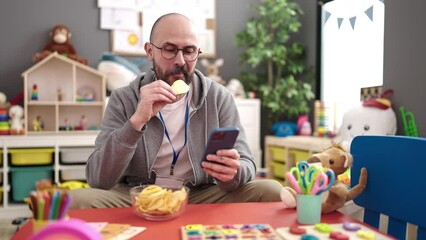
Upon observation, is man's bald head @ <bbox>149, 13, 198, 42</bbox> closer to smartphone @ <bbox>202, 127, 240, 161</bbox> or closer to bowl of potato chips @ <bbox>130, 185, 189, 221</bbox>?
smartphone @ <bbox>202, 127, 240, 161</bbox>

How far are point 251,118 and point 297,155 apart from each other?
0.63 m

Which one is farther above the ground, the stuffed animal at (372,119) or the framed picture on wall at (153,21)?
the framed picture on wall at (153,21)

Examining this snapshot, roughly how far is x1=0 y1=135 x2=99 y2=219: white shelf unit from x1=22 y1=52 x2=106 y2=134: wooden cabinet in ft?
0.62

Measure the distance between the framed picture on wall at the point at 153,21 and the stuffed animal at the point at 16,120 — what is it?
1.00m

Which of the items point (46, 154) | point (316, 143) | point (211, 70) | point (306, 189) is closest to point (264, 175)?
point (316, 143)

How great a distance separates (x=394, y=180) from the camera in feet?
3.42

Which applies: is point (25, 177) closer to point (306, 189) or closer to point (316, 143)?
point (316, 143)

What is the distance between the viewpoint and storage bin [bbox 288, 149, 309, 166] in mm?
3238

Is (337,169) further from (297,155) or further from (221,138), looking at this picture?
(297,155)

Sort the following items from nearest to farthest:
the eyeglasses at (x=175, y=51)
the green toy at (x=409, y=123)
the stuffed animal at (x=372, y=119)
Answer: the eyeglasses at (x=175, y=51)
the green toy at (x=409, y=123)
the stuffed animal at (x=372, y=119)

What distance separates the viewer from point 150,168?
5.03ft

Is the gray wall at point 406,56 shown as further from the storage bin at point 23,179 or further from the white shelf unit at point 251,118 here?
the storage bin at point 23,179

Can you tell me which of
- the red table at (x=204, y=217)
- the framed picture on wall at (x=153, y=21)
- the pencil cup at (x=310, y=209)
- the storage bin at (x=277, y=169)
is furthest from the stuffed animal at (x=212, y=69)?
the pencil cup at (x=310, y=209)

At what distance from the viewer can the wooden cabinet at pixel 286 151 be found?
3201mm
